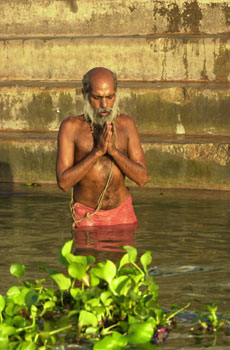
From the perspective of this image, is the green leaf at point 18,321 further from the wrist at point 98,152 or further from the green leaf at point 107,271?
the wrist at point 98,152

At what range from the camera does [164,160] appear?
10.1 metres

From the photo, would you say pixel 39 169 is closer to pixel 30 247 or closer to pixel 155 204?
pixel 155 204

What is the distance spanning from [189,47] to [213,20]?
2.25 feet

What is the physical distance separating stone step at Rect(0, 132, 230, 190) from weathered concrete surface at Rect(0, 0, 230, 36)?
1.91 m

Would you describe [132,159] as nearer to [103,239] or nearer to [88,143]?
[88,143]

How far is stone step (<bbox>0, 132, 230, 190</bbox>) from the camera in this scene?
995 cm

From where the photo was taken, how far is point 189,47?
1136 centimetres

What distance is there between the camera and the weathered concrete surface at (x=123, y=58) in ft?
37.1

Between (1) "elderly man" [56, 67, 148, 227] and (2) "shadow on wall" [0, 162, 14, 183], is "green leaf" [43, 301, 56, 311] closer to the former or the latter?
(1) "elderly man" [56, 67, 148, 227]

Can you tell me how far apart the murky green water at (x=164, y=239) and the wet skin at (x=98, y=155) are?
33 centimetres

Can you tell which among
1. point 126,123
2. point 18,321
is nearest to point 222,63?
point 126,123

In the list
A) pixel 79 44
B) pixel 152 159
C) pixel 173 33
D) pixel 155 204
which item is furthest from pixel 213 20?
pixel 155 204

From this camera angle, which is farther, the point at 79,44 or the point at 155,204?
the point at 79,44

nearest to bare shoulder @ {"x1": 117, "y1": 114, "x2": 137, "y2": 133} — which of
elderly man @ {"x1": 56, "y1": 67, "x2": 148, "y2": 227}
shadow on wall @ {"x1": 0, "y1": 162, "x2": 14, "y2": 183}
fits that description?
elderly man @ {"x1": 56, "y1": 67, "x2": 148, "y2": 227}
